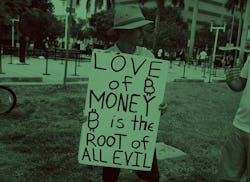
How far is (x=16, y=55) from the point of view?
2827cm

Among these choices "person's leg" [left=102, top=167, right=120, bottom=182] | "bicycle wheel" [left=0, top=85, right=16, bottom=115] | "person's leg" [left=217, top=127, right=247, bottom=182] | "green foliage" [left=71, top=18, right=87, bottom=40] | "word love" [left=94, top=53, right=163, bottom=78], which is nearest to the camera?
"word love" [left=94, top=53, right=163, bottom=78]

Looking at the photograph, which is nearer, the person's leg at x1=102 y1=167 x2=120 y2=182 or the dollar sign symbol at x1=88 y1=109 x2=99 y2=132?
the dollar sign symbol at x1=88 y1=109 x2=99 y2=132

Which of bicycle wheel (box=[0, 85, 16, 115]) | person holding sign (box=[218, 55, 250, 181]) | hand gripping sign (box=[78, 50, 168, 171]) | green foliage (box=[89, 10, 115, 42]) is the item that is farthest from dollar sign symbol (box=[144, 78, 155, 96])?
green foliage (box=[89, 10, 115, 42])

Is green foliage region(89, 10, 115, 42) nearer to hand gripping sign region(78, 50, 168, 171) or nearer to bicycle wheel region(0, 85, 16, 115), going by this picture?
bicycle wheel region(0, 85, 16, 115)

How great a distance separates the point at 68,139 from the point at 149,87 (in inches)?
122

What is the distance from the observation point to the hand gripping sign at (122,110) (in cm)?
283

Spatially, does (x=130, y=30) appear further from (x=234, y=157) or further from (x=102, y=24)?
(x=102, y=24)

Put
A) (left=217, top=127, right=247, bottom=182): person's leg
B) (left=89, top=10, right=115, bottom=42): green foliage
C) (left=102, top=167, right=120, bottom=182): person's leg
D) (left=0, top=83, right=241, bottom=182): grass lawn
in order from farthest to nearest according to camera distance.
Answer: (left=89, top=10, right=115, bottom=42): green foliage → (left=0, top=83, right=241, bottom=182): grass lawn → (left=102, top=167, right=120, bottom=182): person's leg → (left=217, top=127, right=247, bottom=182): person's leg

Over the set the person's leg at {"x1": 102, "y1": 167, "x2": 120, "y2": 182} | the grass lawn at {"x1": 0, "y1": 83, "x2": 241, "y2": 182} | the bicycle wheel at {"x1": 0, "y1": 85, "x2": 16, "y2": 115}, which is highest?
the person's leg at {"x1": 102, "y1": 167, "x2": 120, "y2": 182}

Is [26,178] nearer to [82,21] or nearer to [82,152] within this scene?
[82,152]

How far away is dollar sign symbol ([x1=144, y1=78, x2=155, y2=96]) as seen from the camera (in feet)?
9.36

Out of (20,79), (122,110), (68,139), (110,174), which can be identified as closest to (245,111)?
(122,110)

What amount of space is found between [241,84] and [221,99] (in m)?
9.20

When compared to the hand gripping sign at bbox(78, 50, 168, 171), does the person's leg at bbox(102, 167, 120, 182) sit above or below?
below
